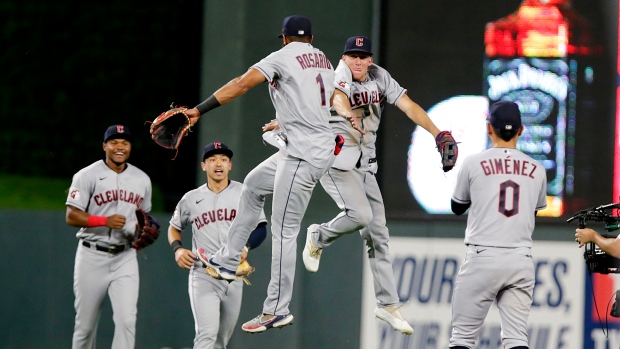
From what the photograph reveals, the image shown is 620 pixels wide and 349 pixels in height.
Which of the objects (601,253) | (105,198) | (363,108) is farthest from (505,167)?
(105,198)

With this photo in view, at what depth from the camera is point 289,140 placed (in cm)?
642

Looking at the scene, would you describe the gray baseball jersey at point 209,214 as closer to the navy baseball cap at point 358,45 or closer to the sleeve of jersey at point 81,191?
the sleeve of jersey at point 81,191

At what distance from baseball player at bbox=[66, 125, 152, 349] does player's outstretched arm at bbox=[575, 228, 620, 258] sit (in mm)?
3617

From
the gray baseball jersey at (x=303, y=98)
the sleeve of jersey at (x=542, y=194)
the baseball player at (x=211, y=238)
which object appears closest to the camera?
the sleeve of jersey at (x=542, y=194)

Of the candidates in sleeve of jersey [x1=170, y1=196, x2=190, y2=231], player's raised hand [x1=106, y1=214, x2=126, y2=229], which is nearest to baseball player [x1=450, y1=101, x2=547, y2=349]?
sleeve of jersey [x1=170, y1=196, x2=190, y2=231]

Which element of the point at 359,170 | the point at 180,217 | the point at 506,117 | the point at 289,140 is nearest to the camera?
the point at 506,117

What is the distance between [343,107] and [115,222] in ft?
8.09

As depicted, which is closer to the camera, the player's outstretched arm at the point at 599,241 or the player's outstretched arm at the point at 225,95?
the player's outstretched arm at the point at 225,95

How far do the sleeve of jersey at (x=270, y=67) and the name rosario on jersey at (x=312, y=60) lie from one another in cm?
13

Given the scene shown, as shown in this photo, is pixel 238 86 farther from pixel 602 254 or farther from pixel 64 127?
pixel 64 127

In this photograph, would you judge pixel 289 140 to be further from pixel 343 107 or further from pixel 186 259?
pixel 186 259

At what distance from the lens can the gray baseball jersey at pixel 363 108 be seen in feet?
→ 22.7

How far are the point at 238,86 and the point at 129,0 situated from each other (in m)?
5.47

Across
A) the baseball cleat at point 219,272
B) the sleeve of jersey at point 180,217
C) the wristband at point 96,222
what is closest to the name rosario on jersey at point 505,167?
the baseball cleat at point 219,272
